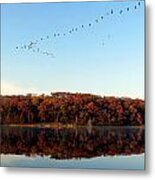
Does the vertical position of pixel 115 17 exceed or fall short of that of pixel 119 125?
it exceeds it

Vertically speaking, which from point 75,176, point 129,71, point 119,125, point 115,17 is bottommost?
point 75,176

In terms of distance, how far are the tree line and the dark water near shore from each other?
0.11 feet

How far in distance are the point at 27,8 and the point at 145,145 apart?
0.72m

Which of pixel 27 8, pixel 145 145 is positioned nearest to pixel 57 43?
pixel 27 8

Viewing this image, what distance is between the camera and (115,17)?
7.29 feet

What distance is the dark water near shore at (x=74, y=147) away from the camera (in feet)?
7.22

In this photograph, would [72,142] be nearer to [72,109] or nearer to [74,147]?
[74,147]

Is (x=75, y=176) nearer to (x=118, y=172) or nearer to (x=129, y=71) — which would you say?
(x=118, y=172)

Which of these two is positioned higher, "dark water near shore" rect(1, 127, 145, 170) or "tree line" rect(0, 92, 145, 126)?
"tree line" rect(0, 92, 145, 126)

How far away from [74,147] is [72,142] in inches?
0.8

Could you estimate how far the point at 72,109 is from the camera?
2.25 metres

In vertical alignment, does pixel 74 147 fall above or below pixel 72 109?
below

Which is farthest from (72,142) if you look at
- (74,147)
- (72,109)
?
(72,109)

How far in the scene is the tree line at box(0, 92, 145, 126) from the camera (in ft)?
7.26
